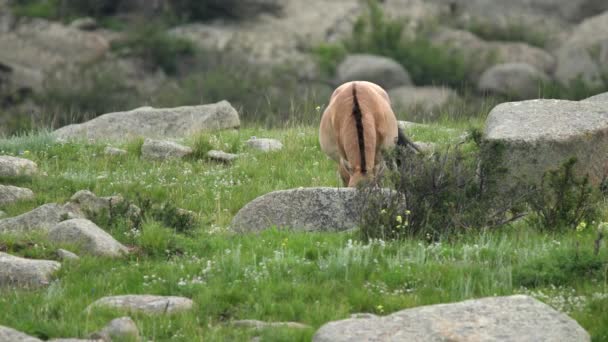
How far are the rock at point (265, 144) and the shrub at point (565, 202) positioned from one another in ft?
16.8

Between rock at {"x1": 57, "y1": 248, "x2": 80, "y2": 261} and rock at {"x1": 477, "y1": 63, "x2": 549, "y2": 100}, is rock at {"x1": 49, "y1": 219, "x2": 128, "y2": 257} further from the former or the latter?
rock at {"x1": 477, "y1": 63, "x2": 549, "y2": 100}

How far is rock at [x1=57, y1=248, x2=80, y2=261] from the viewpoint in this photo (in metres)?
9.52

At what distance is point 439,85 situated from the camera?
146ft

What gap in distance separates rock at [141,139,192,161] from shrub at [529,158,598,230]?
5.37 meters

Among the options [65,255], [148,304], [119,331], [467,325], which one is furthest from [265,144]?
[467,325]

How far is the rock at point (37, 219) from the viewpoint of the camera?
35.4ft

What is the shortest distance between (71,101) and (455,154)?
105ft

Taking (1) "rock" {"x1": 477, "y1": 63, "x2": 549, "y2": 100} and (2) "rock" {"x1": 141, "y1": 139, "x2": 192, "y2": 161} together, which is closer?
(2) "rock" {"x1": 141, "y1": 139, "x2": 192, "y2": 161}

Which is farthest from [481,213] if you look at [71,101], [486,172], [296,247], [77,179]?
[71,101]

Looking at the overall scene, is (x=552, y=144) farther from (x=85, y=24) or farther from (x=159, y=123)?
(x=85, y=24)

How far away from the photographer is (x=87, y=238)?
985cm

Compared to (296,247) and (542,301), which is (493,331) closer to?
(542,301)

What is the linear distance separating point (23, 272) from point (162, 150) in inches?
231

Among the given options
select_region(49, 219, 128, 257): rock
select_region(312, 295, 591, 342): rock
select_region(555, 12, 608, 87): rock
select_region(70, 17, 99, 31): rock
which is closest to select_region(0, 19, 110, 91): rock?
select_region(70, 17, 99, 31): rock
